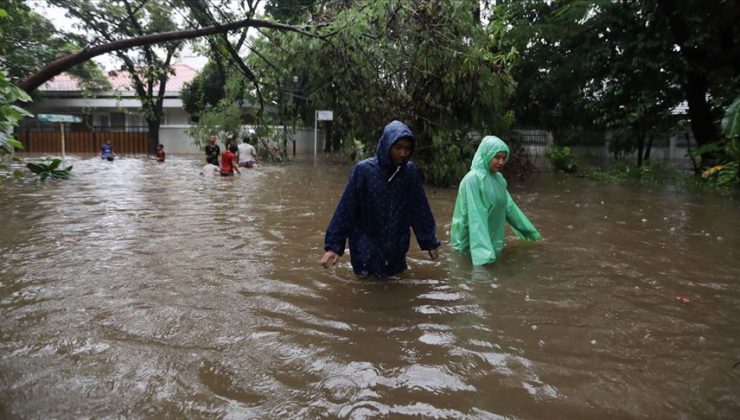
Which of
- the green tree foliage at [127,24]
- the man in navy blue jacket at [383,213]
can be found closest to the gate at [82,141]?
the green tree foliage at [127,24]

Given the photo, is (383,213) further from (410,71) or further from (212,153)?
(212,153)

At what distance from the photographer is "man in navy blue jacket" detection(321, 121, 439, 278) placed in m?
4.37

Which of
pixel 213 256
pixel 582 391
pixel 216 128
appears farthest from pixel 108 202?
Answer: pixel 216 128

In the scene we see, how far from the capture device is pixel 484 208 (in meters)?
5.49

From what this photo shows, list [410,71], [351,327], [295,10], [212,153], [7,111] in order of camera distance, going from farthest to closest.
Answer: [212,153]
[410,71]
[295,10]
[351,327]
[7,111]

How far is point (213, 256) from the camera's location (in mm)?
5660

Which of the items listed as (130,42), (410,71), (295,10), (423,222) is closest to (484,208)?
(423,222)

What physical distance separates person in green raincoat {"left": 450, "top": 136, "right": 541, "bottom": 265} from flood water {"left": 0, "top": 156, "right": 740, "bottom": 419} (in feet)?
0.73

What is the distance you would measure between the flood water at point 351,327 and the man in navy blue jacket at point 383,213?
259 millimetres

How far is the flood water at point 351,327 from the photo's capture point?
2.69m

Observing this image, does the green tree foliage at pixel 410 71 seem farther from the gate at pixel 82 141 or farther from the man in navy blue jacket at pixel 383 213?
the gate at pixel 82 141

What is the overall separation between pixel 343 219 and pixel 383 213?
326 millimetres

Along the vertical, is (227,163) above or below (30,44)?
below

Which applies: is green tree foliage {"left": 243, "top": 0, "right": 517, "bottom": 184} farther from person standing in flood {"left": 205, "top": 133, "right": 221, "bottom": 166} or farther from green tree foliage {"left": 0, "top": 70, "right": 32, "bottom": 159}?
green tree foliage {"left": 0, "top": 70, "right": 32, "bottom": 159}
